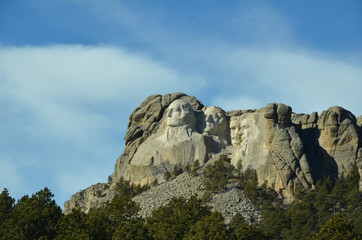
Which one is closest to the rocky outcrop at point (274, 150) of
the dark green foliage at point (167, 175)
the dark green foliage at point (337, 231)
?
the dark green foliage at point (167, 175)

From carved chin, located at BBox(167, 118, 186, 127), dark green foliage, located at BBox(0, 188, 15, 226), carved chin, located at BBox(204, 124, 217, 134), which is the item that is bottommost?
dark green foliage, located at BBox(0, 188, 15, 226)

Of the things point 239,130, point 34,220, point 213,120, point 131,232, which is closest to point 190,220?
point 131,232

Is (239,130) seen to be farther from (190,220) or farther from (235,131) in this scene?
(190,220)

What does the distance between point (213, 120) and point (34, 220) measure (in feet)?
80.0

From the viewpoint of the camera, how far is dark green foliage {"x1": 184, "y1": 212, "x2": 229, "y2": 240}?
67.1 meters

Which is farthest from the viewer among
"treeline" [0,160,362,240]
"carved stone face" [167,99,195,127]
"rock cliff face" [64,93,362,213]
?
"carved stone face" [167,99,195,127]

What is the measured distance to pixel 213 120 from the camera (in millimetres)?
93938

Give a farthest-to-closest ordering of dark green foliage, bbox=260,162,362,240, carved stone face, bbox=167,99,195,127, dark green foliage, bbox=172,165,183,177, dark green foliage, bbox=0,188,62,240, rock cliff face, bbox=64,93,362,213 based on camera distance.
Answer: carved stone face, bbox=167,99,195,127 → dark green foliage, bbox=172,165,183,177 → rock cliff face, bbox=64,93,362,213 → dark green foliage, bbox=260,162,362,240 → dark green foliage, bbox=0,188,62,240

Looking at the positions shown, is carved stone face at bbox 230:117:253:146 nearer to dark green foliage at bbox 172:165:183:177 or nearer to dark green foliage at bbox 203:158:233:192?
→ dark green foliage at bbox 203:158:233:192

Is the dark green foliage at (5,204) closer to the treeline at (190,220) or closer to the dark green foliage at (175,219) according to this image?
the treeline at (190,220)

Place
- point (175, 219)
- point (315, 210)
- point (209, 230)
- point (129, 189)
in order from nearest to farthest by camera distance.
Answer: point (209, 230) → point (175, 219) → point (315, 210) → point (129, 189)

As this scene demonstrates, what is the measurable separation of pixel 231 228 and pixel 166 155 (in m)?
21.2

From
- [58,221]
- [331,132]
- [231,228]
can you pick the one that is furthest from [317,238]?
[331,132]

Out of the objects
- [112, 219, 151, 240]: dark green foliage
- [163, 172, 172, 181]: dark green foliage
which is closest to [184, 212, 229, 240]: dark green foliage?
[112, 219, 151, 240]: dark green foliage
